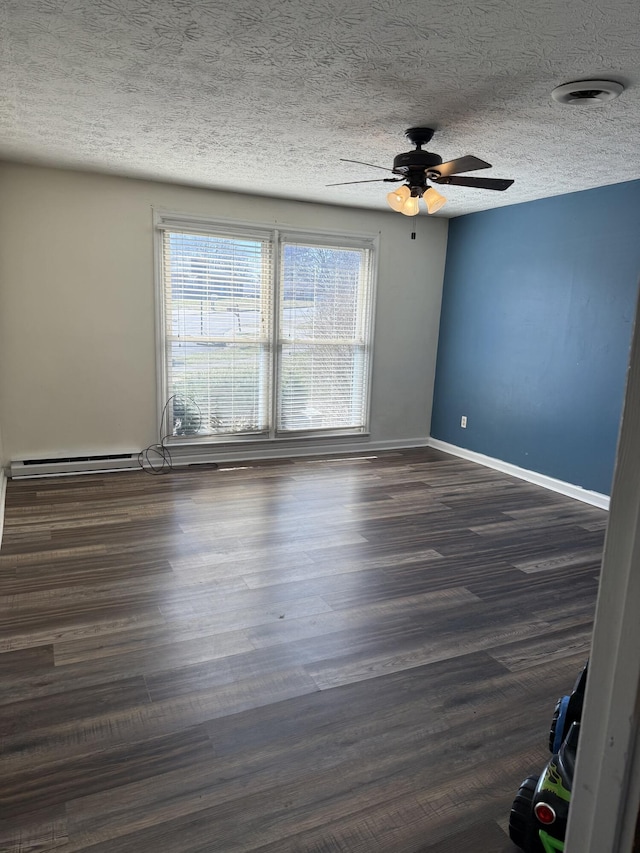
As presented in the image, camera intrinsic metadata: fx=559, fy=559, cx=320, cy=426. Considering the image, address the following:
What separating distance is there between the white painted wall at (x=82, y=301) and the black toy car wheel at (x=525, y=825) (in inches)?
170

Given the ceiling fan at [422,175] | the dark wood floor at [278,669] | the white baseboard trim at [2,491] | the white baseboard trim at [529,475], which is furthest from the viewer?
the white baseboard trim at [529,475]

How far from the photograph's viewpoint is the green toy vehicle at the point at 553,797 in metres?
1.39

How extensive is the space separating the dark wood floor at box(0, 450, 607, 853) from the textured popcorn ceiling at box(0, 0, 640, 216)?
2.50m

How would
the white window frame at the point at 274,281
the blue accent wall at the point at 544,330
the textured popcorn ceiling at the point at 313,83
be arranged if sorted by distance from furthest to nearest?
the white window frame at the point at 274,281
the blue accent wall at the point at 544,330
the textured popcorn ceiling at the point at 313,83

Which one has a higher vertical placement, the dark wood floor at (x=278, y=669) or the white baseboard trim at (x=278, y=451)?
the white baseboard trim at (x=278, y=451)

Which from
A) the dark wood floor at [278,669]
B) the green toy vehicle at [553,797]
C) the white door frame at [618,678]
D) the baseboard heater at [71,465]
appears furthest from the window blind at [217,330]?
the white door frame at [618,678]

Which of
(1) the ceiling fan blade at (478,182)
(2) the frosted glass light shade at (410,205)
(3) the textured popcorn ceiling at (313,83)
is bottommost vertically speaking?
(2) the frosted glass light shade at (410,205)

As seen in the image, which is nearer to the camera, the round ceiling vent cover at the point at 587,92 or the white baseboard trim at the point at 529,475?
the round ceiling vent cover at the point at 587,92

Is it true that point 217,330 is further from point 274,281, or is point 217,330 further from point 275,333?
point 274,281

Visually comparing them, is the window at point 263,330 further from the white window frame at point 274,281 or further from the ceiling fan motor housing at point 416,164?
the ceiling fan motor housing at point 416,164

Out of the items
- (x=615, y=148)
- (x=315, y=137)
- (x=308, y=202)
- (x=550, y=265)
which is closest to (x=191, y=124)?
(x=315, y=137)

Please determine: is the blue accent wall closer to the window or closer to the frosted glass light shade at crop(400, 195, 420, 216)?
the window

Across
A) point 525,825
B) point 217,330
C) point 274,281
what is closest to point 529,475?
point 274,281

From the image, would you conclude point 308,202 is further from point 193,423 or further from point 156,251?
point 193,423
